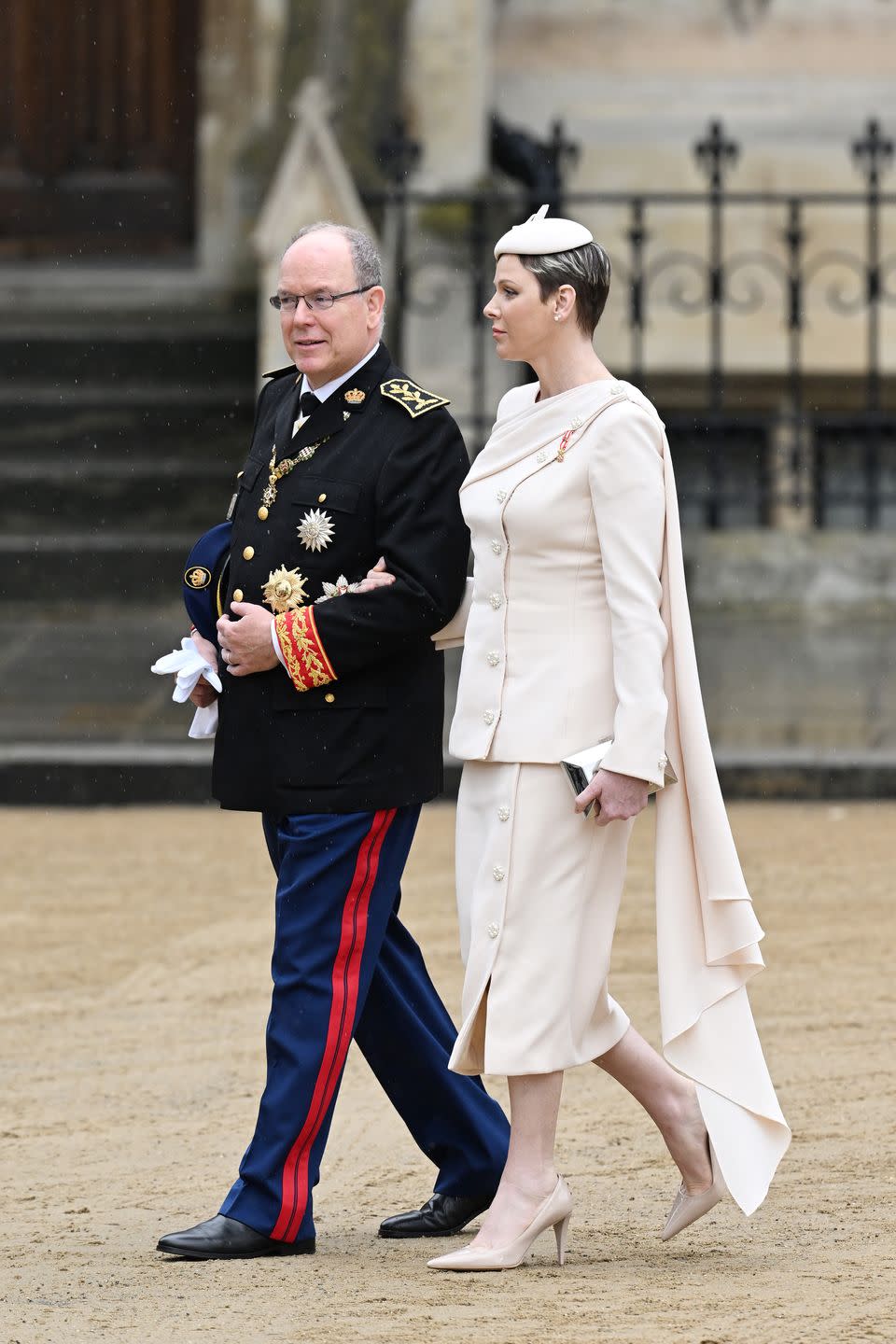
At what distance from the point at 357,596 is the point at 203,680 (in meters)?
0.47

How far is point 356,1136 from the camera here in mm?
5500

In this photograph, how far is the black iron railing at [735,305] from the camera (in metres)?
13.1

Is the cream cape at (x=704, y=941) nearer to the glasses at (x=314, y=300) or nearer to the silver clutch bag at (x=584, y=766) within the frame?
the silver clutch bag at (x=584, y=766)

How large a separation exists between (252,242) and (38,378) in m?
1.52

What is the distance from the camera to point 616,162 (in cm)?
1523

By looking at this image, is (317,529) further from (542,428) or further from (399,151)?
(399,151)

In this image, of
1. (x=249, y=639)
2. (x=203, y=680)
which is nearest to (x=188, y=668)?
(x=203, y=680)

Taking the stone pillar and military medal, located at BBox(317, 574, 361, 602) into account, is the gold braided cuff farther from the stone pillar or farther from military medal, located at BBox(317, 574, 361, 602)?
the stone pillar

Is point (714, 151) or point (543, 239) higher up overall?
point (714, 151)

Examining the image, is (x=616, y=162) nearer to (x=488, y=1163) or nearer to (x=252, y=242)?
(x=252, y=242)

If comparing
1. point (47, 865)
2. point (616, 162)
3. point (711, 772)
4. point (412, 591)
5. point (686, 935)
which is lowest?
point (47, 865)

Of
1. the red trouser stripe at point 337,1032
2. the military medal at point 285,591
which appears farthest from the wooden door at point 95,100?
the red trouser stripe at point 337,1032

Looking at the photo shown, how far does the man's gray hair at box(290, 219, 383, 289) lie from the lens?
4586mm

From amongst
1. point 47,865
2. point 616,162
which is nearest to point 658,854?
point 47,865
